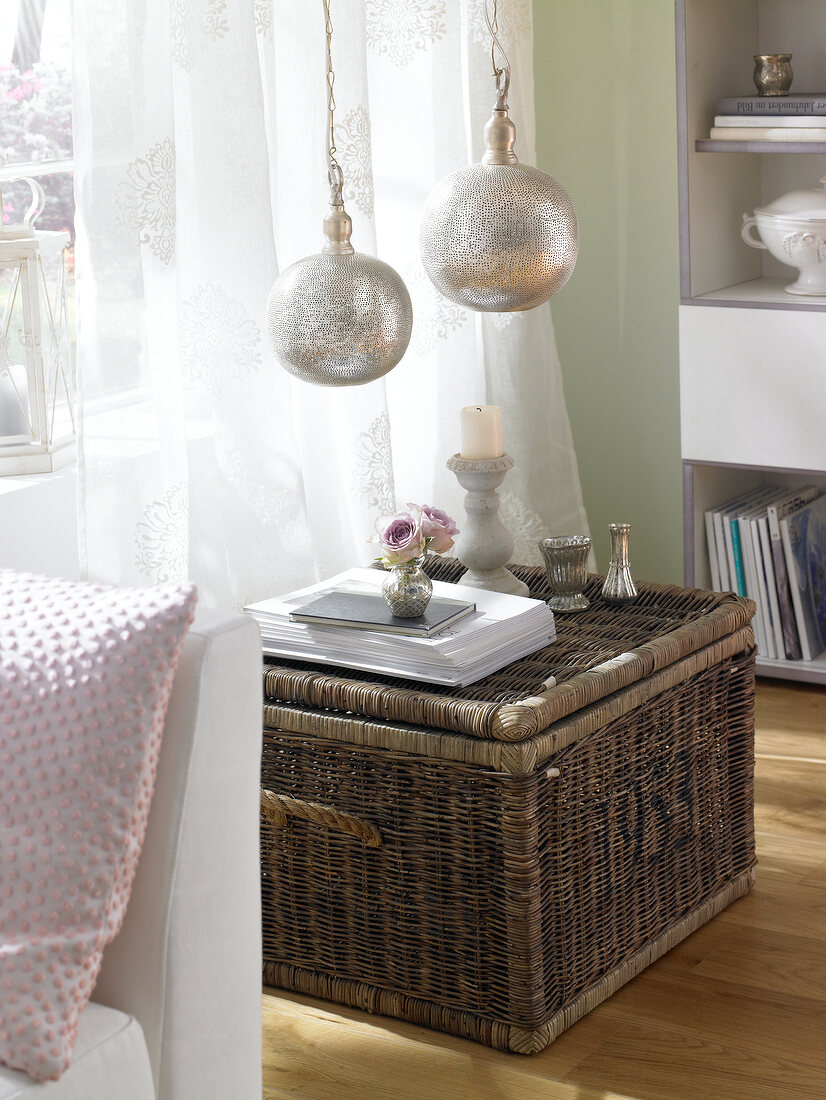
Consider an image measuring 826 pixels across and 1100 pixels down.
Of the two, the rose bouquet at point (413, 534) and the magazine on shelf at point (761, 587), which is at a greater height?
the rose bouquet at point (413, 534)

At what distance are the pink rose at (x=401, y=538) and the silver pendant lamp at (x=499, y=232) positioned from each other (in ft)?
1.01

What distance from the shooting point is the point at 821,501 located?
10.00 feet

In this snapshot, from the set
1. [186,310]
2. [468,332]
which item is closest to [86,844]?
[186,310]

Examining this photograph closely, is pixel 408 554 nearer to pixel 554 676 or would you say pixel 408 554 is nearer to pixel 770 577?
pixel 554 676

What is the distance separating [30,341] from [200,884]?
1.28 meters

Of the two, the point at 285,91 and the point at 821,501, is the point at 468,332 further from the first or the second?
the point at 821,501

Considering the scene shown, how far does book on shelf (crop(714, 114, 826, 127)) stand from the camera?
8.61 ft

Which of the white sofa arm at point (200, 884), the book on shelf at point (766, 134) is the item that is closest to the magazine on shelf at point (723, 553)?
the book on shelf at point (766, 134)

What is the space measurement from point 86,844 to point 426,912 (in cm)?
66

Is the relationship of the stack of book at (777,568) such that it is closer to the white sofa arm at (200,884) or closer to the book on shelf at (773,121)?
the book on shelf at (773,121)

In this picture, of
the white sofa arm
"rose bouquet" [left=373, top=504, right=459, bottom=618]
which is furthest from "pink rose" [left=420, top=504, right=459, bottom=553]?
the white sofa arm

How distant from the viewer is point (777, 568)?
2889 millimetres

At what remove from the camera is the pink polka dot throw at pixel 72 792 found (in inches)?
47.1

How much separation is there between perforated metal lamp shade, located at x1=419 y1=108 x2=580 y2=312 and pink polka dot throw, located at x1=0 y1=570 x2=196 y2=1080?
1.96 ft
